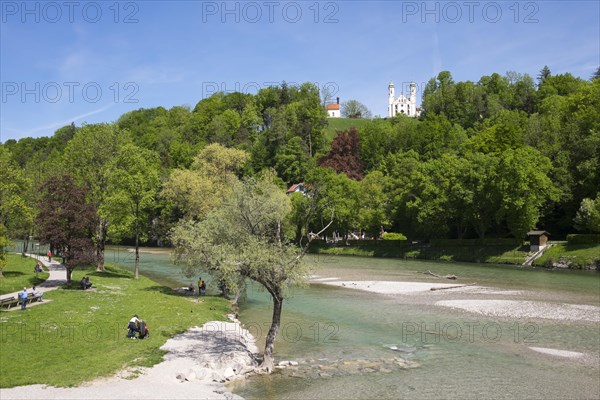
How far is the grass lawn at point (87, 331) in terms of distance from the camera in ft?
70.0

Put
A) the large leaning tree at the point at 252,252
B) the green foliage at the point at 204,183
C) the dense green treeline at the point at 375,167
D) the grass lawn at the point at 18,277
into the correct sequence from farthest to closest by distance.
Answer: the green foliage at the point at 204,183, the dense green treeline at the point at 375,167, the grass lawn at the point at 18,277, the large leaning tree at the point at 252,252

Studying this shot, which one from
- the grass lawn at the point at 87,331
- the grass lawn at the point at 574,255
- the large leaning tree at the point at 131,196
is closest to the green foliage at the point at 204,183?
the large leaning tree at the point at 131,196

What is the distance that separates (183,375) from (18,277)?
34497mm

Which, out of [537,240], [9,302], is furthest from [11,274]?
[537,240]

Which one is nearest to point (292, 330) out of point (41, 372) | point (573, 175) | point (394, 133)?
point (41, 372)

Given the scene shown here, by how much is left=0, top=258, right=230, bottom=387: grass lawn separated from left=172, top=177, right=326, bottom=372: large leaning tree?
562 centimetres

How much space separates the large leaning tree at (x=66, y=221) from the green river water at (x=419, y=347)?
16.0m

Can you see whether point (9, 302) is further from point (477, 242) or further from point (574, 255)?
point (477, 242)

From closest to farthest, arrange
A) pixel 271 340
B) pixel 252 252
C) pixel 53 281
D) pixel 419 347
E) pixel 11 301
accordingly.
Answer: pixel 252 252 → pixel 271 340 → pixel 419 347 → pixel 11 301 → pixel 53 281

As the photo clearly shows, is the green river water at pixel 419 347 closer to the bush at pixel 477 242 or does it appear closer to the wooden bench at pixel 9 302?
the wooden bench at pixel 9 302

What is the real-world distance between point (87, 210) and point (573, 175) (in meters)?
80.0

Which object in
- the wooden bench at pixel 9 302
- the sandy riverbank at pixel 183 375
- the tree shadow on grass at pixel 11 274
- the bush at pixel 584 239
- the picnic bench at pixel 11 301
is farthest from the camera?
the bush at pixel 584 239

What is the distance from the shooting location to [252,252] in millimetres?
23781

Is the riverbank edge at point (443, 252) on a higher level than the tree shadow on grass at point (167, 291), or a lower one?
higher
